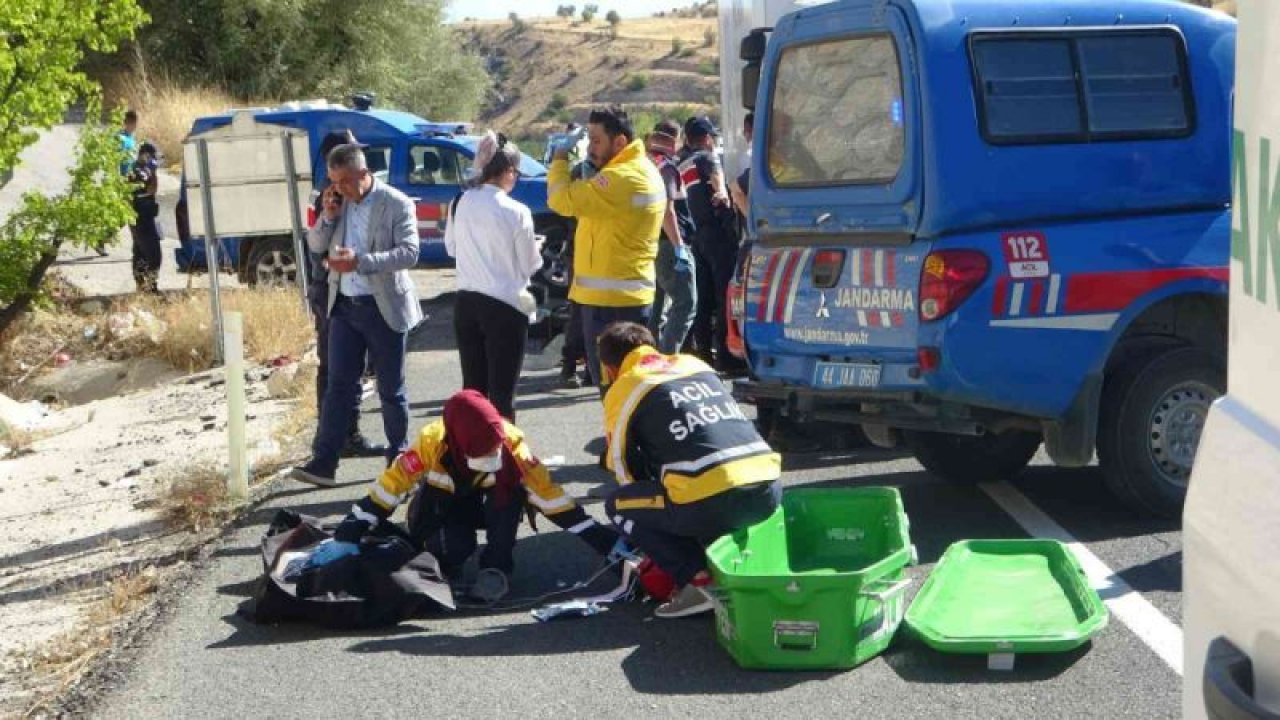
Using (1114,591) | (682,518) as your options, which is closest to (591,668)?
(682,518)

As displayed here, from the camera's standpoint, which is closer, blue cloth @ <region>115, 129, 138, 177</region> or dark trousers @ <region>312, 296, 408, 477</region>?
dark trousers @ <region>312, 296, 408, 477</region>

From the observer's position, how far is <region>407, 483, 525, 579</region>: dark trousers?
24.6 feet

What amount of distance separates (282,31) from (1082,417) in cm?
2875

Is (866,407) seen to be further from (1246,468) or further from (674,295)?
(1246,468)

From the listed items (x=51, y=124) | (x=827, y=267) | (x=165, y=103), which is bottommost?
(x=827, y=267)

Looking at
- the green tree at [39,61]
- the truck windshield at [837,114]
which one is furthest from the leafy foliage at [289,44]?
the truck windshield at [837,114]

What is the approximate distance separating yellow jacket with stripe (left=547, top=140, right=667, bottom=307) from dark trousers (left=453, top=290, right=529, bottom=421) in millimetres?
389

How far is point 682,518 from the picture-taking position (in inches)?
267

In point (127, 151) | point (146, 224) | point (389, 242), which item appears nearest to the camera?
point (389, 242)

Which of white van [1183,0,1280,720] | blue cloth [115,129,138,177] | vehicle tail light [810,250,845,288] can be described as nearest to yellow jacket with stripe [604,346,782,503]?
vehicle tail light [810,250,845,288]

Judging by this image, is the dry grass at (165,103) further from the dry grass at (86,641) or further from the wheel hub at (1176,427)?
the wheel hub at (1176,427)

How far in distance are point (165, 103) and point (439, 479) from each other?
26213mm

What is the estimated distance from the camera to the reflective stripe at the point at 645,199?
9.09 metres

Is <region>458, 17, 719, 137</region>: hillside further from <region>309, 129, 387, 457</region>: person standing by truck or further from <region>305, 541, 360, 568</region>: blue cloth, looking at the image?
<region>305, 541, 360, 568</region>: blue cloth
